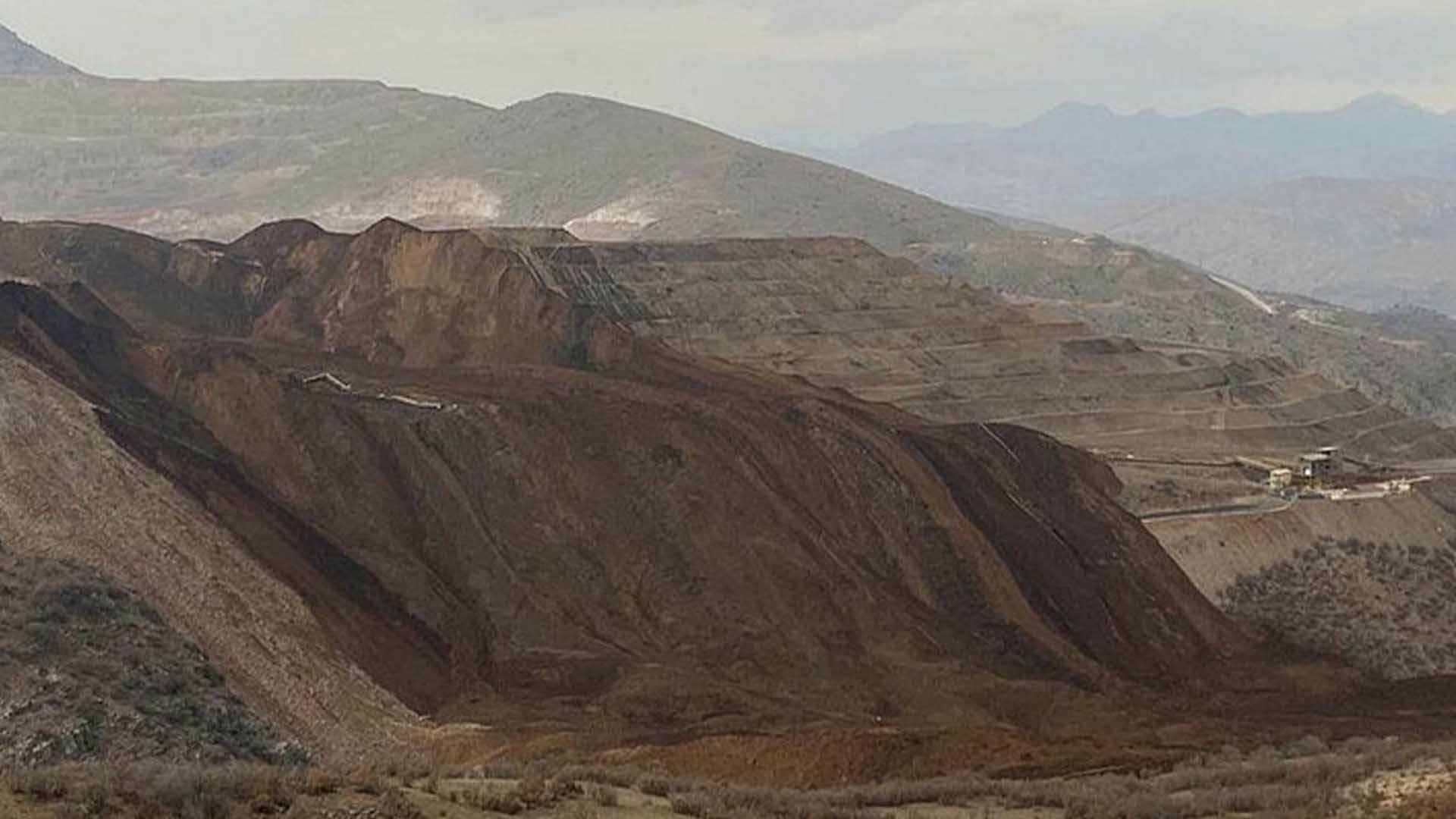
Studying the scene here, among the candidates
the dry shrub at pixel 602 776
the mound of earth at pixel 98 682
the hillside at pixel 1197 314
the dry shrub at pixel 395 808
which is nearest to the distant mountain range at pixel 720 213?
the hillside at pixel 1197 314

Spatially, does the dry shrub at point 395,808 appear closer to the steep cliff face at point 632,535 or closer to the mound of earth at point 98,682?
the mound of earth at point 98,682

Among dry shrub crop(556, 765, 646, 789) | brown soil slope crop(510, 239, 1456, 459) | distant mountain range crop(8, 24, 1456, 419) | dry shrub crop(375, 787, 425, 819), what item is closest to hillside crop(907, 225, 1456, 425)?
distant mountain range crop(8, 24, 1456, 419)

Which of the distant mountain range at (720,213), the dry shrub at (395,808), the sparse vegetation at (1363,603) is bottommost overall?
the sparse vegetation at (1363,603)

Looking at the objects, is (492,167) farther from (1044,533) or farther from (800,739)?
(800,739)

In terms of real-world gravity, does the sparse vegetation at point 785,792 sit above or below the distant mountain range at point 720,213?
below

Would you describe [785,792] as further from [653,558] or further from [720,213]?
[720,213]

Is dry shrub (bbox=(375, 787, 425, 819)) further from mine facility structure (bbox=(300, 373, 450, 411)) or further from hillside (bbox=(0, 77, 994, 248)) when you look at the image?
hillside (bbox=(0, 77, 994, 248))
